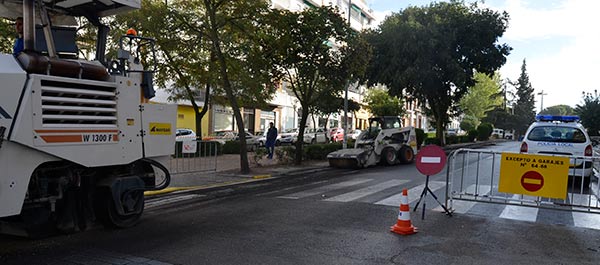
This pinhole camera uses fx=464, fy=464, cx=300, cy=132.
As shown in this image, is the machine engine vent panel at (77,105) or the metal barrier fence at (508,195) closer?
the machine engine vent panel at (77,105)

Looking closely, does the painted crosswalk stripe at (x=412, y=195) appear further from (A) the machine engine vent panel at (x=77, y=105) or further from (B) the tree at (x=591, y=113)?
(B) the tree at (x=591, y=113)

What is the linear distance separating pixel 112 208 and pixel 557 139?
1079 cm

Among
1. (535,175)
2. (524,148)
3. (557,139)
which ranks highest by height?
(557,139)

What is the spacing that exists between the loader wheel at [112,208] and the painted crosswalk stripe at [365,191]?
13.7 ft

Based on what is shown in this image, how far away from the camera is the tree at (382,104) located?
142 ft

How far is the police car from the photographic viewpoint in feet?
37.8

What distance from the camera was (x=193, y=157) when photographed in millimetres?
12453

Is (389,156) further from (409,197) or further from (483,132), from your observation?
(483,132)

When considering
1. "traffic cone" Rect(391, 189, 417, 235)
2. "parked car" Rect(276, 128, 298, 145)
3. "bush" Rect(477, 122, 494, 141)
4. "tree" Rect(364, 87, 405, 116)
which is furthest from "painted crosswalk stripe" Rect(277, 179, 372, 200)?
"bush" Rect(477, 122, 494, 141)

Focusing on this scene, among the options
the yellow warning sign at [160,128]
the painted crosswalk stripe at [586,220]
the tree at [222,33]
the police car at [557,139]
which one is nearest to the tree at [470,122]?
the tree at [222,33]

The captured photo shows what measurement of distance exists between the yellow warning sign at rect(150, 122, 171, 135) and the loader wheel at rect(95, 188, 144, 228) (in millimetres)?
891

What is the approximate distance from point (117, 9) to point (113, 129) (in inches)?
69.2

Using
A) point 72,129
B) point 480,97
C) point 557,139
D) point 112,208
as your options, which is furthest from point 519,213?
point 480,97

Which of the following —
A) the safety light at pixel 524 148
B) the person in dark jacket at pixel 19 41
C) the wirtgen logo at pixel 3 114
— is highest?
the person in dark jacket at pixel 19 41
